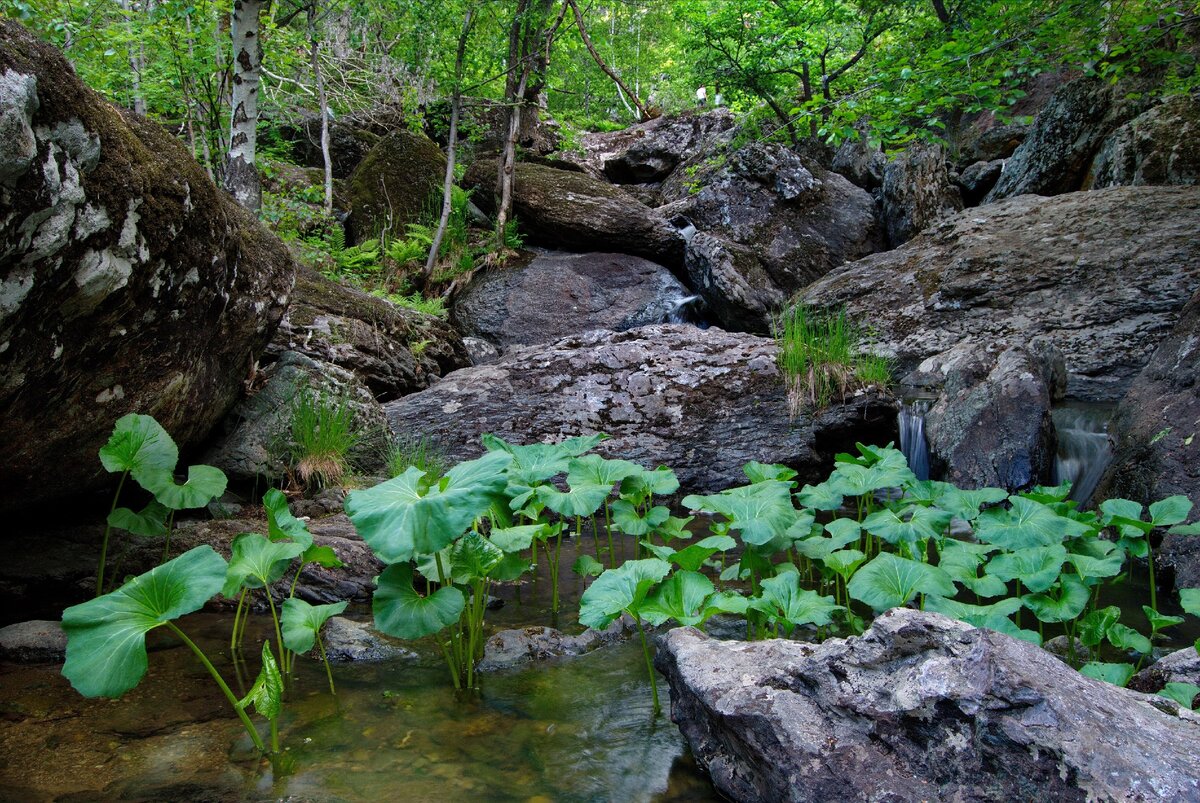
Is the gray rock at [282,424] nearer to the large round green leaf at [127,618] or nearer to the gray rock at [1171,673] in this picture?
the large round green leaf at [127,618]

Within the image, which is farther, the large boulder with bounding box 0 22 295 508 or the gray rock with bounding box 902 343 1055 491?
the gray rock with bounding box 902 343 1055 491

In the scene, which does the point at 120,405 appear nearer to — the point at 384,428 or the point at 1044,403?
the point at 384,428

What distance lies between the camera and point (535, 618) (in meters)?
3.84

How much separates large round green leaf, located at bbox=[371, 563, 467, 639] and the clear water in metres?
0.38

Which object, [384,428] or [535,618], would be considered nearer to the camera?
[535,618]

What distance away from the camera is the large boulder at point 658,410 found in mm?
6449

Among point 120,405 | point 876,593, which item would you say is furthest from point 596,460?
point 120,405

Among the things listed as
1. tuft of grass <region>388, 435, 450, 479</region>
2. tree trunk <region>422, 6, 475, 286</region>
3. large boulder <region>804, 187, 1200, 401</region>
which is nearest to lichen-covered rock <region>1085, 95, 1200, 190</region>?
large boulder <region>804, 187, 1200, 401</region>

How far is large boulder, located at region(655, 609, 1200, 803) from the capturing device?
5.41 ft

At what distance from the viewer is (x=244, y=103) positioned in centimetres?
708

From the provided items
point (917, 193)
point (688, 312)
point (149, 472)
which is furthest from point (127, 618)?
point (917, 193)

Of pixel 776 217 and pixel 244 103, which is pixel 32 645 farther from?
pixel 776 217

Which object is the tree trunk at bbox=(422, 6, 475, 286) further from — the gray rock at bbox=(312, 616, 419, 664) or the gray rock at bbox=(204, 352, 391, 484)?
the gray rock at bbox=(312, 616, 419, 664)

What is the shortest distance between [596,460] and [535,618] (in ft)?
3.02
